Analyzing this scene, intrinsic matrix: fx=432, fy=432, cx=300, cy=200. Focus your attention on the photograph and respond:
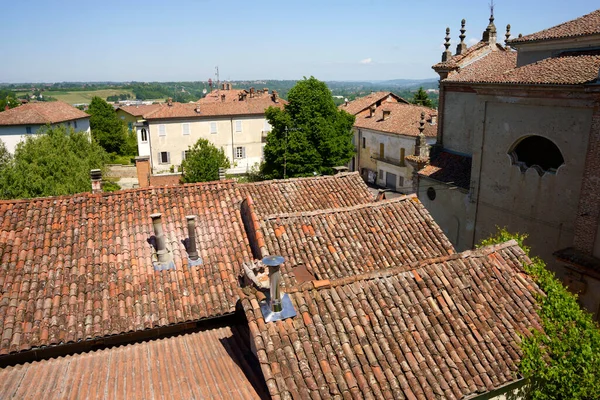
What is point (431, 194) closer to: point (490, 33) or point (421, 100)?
point (490, 33)

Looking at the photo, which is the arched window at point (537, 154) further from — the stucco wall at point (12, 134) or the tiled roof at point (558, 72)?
the stucco wall at point (12, 134)

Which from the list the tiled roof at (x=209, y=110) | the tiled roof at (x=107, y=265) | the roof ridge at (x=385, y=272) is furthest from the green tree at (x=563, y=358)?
the tiled roof at (x=209, y=110)

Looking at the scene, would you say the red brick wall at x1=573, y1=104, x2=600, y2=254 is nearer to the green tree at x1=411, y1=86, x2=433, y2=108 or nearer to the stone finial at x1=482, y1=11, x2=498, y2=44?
the stone finial at x1=482, y1=11, x2=498, y2=44

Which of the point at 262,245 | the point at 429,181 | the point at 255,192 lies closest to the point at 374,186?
the point at 429,181

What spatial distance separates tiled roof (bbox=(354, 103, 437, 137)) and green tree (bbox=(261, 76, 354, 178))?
6.46 metres

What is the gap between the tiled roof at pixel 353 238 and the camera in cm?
1165

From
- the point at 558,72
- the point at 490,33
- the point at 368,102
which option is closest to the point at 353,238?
the point at 558,72

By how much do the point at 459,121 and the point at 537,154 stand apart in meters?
7.27

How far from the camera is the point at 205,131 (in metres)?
47.7

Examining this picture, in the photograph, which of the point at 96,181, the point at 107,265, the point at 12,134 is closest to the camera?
the point at 107,265

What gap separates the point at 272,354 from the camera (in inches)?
264

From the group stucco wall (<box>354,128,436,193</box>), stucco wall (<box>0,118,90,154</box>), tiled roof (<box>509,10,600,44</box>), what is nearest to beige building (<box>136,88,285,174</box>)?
stucco wall (<box>0,118,90,154</box>)

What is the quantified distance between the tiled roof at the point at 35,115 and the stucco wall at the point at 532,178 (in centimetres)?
4192

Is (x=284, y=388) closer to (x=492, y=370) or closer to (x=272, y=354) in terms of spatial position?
(x=272, y=354)
